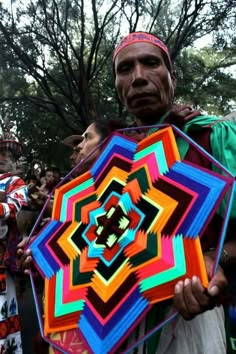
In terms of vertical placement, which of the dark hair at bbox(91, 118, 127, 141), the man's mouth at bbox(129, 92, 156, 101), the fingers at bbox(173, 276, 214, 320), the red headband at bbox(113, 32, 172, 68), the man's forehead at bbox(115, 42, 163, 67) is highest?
the red headband at bbox(113, 32, 172, 68)

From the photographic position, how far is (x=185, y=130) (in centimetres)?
127

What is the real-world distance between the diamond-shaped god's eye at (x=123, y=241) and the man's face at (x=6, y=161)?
2.36 metres

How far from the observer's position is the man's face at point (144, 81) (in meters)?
1.38

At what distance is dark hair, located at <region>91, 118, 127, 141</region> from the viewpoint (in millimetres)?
1573

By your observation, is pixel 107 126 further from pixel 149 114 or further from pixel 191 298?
pixel 191 298

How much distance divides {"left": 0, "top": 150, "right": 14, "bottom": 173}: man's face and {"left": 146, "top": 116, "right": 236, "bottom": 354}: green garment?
257 centimetres

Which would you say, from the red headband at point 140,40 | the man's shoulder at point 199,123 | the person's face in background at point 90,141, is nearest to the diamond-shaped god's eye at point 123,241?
the man's shoulder at point 199,123

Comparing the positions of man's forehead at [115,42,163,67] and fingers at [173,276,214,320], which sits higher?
man's forehead at [115,42,163,67]

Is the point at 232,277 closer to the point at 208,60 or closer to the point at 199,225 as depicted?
the point at 199,225

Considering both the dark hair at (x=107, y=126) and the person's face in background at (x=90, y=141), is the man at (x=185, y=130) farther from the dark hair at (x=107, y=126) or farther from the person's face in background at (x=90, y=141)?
the person's face in background at (x=90, y=141)

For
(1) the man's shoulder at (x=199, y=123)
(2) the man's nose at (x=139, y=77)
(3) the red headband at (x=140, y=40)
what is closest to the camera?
(1) the man's shoulder at (x=199, y=123)

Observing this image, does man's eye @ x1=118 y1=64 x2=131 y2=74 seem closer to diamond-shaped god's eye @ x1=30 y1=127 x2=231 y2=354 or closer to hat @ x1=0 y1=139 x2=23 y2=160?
diamond-shaped god's eye @ x1=30 y1=127 x2=231 y2=354

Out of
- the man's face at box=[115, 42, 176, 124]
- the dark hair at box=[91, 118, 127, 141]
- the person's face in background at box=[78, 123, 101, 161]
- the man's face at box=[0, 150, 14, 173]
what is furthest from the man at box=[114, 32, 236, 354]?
the man's face at box=[0, 150, 14, 173]

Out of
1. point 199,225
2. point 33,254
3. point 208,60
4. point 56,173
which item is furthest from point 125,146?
point 208,60
